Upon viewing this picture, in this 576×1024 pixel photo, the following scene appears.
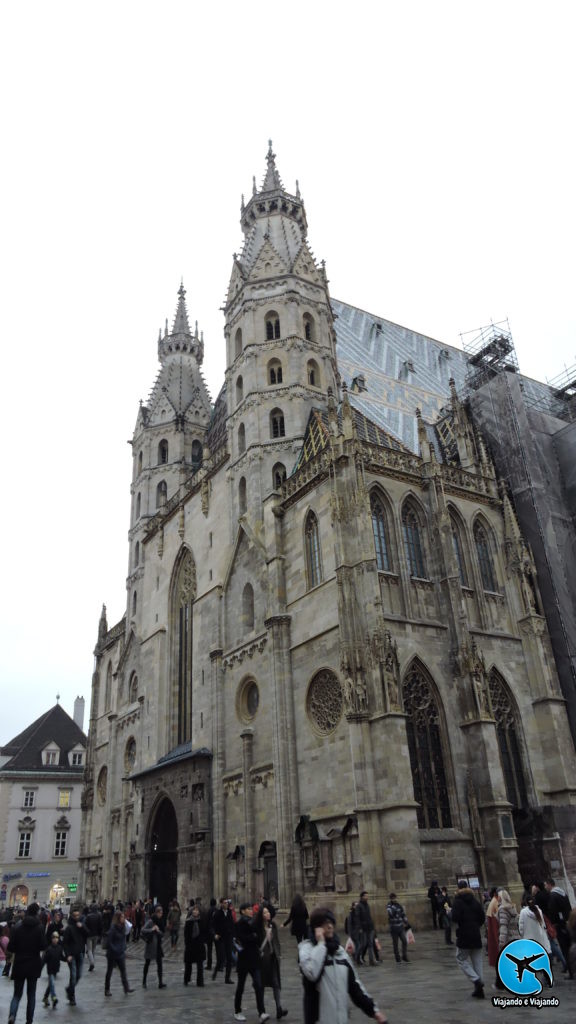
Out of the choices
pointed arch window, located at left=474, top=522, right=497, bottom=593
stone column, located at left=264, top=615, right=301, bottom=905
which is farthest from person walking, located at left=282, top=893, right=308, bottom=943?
pointed arch window, located at left=474, top=522, right=497, bottom=593

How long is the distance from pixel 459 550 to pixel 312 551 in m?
6.18

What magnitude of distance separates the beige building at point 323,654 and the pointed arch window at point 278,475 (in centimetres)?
11

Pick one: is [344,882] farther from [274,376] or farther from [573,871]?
[274,376]

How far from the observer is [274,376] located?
114ft

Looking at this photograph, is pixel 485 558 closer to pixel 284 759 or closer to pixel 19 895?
pixel 284 759

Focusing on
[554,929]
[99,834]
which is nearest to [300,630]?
[554,929]

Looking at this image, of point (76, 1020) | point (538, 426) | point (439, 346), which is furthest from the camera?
point (439, 346)

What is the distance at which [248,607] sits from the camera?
102 ft

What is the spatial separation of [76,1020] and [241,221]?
39420 mm

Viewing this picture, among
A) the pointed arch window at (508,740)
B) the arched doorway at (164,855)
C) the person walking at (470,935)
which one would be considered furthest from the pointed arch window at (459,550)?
the person walking at (470,935)

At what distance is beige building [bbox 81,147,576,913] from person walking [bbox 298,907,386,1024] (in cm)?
1644

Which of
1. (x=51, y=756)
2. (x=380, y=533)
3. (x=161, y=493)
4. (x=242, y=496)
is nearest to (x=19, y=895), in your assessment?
(x=51, y=756)

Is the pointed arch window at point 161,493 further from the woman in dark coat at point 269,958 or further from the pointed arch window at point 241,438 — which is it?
the woman in dark coat at point 269,958

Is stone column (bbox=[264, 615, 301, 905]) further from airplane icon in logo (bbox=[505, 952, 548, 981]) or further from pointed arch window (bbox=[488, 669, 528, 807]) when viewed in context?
airplane icon in logo (bbox=[505, 952, 548, 981])
